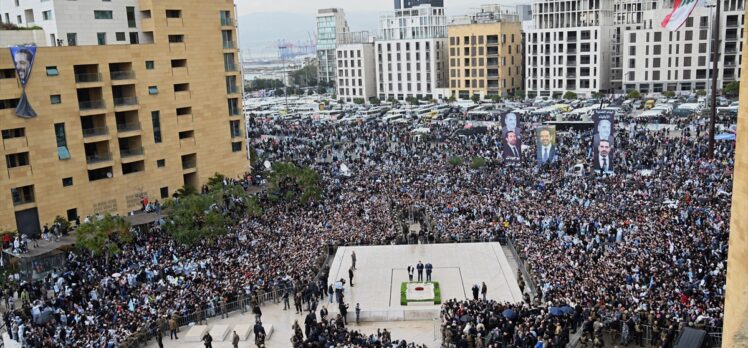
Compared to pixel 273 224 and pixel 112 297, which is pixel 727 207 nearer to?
pixel 273 224

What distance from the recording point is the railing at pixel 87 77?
143 ft

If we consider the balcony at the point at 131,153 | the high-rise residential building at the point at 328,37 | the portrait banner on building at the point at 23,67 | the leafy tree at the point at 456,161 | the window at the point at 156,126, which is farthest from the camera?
the high-rise residential building at the point at 328,37

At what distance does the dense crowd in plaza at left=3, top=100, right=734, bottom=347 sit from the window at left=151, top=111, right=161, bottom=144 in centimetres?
937

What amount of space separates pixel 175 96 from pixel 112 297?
22586mm

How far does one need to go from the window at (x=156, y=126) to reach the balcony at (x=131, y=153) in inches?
54.3

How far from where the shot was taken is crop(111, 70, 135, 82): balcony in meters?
45.6

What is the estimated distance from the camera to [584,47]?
112 m

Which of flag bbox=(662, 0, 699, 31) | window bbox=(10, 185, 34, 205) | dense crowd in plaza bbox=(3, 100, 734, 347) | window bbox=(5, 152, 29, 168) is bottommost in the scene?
dense crowd in plaza bbox=(3, 100, 734, 347)

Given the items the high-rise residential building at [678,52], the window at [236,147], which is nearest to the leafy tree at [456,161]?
the window at [236,147]

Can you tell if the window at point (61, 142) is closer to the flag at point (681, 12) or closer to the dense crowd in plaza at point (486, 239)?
the dense crowd in plaza at point (486, 239)

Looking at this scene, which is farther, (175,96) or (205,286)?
(175,96)

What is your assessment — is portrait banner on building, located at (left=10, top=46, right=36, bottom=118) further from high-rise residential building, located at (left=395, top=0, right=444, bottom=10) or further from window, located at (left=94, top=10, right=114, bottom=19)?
high-rise residential building, located at (left=395, top=0, right=444, bottom=10)

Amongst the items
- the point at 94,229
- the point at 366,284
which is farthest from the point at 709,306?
the point at 94,229

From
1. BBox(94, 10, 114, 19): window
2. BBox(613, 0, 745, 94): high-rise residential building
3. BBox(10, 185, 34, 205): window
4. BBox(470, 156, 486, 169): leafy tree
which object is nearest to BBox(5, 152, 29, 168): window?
BBox(10, 185, 34, 205): window
